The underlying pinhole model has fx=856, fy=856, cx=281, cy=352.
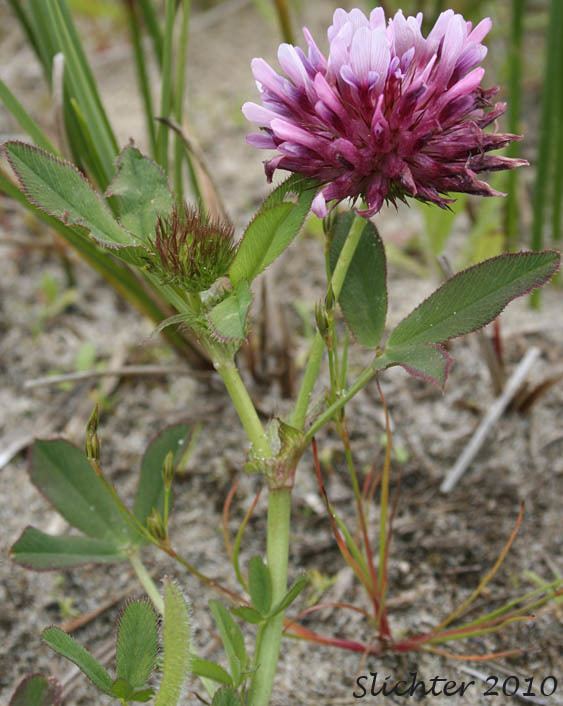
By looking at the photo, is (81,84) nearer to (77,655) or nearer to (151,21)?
(151,21)

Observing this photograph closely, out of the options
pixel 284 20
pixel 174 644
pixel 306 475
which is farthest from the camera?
pixel 284 20

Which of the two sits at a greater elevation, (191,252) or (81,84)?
(81,84)

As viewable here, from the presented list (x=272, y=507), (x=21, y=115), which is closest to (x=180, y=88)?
(x=21, y=115)

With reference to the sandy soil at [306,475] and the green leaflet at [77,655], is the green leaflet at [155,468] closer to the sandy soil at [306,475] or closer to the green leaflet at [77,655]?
the sandy soil at [306,475]

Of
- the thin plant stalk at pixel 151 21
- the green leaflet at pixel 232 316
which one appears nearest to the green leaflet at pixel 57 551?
the green leaflet at pixel 232 316

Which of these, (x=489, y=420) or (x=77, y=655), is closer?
(x=77, y=655)

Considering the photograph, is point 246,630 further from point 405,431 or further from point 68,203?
point 68,203

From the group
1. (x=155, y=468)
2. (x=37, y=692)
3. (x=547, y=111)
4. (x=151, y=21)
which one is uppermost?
(x=151, y=21)

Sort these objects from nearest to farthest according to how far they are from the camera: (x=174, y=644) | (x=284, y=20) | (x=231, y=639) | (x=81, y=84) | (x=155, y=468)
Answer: (x=174, y=644) → (x=231, y=639) → (x=155, y=468) → (x=81, y=84) → (x=284, y=20)
